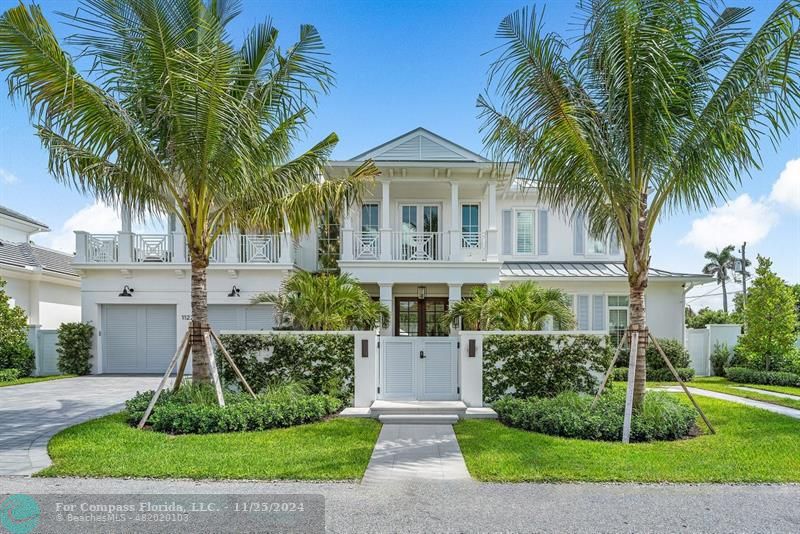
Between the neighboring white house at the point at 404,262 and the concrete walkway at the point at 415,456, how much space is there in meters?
6.39

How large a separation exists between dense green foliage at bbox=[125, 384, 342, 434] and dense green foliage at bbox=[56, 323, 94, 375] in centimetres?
850

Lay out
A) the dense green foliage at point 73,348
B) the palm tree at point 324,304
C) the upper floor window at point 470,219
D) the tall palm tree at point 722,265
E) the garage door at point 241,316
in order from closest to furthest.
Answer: the palm tree at point 324,304
the dense green foliage at point 73,348
the garage door at point 241,316
the upper floor window at point 470,219
the tall palm tree at point 722,265

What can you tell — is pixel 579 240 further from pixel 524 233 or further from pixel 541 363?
pixel 541 363

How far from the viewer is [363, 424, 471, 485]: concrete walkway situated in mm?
5398

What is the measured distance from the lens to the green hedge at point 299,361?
9.13m

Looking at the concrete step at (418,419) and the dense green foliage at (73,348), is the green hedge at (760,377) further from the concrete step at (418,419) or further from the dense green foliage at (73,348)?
the dense green foliage at (73,348)

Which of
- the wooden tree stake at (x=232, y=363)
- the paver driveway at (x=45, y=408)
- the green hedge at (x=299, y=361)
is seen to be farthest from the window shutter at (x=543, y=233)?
the paver driveway at (x=45, y=408)

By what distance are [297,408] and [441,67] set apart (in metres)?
9.35

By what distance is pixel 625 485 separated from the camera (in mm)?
5039

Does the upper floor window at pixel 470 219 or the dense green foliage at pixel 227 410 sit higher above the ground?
the upper floor window at pixel 470 219

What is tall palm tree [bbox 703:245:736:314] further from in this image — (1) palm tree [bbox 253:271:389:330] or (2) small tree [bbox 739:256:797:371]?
(1) palm tree [bbox 253:271:389:330]

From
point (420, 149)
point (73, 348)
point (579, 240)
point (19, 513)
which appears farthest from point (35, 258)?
point (579, 240)

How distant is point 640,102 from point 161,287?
14587mm

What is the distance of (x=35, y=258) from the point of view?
17641 millimetres
